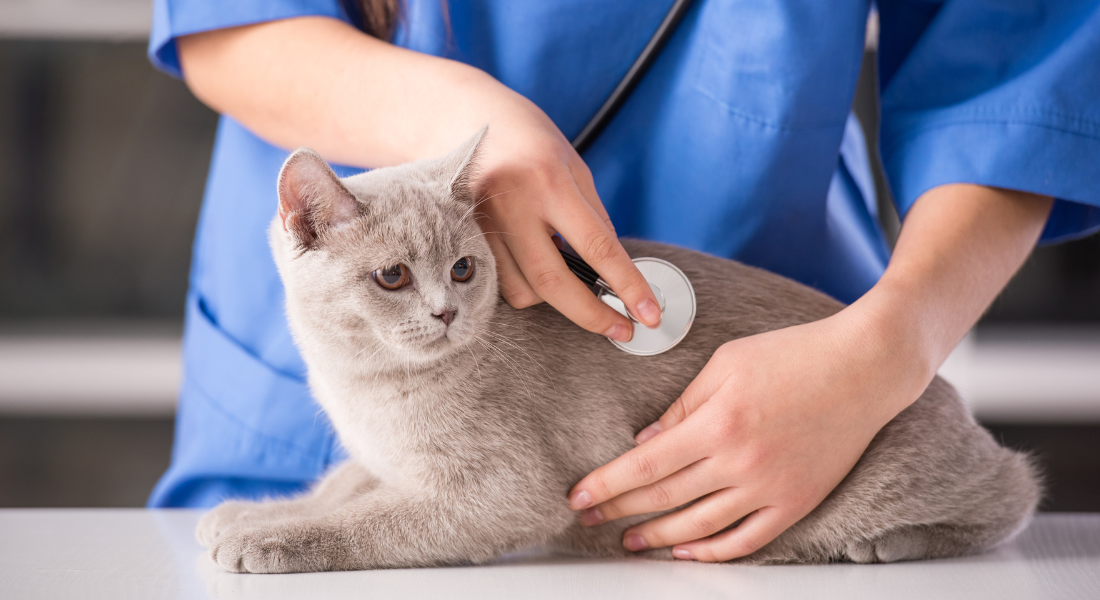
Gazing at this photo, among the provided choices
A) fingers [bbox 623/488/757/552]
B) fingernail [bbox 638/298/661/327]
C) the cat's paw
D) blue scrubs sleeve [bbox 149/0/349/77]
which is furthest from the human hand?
the cat's paw

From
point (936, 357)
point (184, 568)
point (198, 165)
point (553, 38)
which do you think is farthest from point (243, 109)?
point (198, 165)

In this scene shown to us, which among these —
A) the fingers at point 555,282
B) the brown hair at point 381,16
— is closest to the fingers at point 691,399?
the fingers at point 555,282

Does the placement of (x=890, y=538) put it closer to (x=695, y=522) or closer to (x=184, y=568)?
(x=695, y=522)

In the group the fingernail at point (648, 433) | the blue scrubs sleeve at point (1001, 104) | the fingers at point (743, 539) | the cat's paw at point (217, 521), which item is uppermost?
the blue scrubs sleeve at point (1001, 104)

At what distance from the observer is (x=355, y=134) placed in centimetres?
96

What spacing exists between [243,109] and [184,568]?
2.06ft

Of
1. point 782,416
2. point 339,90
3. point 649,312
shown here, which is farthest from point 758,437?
point 339,90

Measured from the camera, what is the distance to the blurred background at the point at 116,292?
225cm

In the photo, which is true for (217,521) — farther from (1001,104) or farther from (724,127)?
(1001,104)

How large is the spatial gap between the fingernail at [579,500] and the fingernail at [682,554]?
12cm

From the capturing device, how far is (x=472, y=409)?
89 cm

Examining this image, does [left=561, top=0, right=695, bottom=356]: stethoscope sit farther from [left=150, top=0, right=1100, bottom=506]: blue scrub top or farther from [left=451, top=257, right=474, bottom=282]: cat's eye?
[left=150, top=0, right=1100, bottom=506]: blue scrub top

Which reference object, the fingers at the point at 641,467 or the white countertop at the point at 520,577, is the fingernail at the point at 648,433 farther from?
the white countertop at the point at 520,577

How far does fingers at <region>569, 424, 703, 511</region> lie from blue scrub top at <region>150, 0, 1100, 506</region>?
0.41 metres
